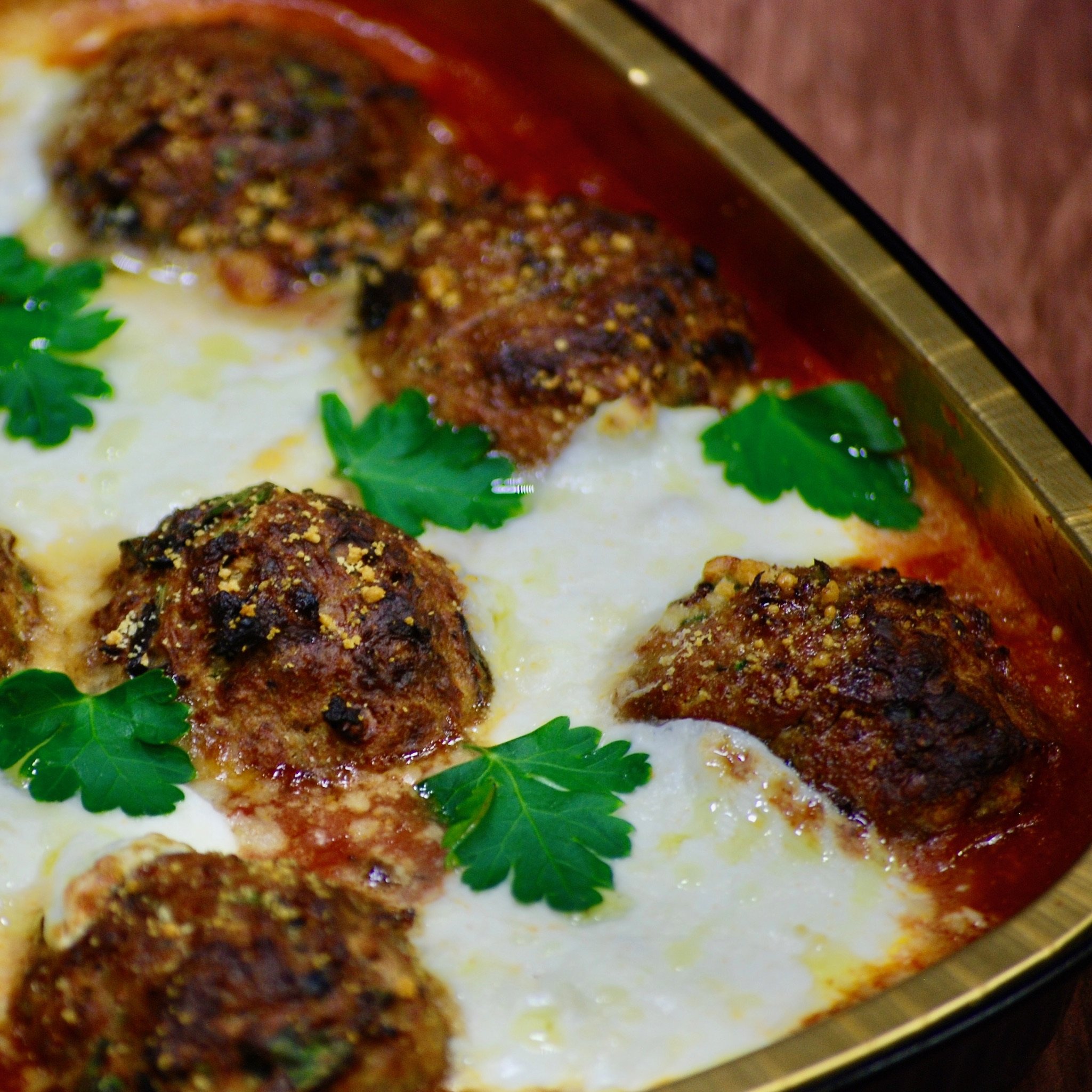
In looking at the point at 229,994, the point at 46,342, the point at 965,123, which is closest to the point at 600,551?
the point at 229,994

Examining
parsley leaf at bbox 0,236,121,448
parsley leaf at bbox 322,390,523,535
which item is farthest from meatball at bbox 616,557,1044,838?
parsley leaf at bbox 0,236,121,448

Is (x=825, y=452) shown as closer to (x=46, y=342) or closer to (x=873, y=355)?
(x=873, y=355)

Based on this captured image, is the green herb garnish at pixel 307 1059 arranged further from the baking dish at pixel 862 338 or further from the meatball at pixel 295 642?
the meatball at pixel 295 642

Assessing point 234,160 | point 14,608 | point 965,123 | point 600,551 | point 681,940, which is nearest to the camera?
Result: point 681,940

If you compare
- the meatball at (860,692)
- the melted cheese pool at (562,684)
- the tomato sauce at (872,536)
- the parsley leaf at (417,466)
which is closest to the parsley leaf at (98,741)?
the melted cheese pool at (562,684)

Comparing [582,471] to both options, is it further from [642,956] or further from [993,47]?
[993,47]

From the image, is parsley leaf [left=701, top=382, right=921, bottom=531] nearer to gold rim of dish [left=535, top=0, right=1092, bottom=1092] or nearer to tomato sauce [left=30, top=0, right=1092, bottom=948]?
tomato sauce [left=30, top=0, right=1092, bottom=948]
